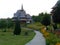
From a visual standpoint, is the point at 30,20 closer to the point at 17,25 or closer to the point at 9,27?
the point at 9,27

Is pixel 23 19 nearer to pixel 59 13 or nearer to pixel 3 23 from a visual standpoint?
pixel 3 23

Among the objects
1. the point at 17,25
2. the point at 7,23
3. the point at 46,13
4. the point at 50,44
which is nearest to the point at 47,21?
the point at 46,13

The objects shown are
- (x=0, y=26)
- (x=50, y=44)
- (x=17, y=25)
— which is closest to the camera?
(x=50, y=44)

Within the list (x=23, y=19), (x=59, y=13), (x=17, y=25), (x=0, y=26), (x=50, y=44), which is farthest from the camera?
(x=23, y=19)

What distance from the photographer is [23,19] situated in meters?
112

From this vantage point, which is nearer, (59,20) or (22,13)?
(59,20)

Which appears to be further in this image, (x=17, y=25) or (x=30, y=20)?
(x=30, y=20)

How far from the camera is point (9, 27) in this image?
6894cm

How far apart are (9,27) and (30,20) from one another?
5137 centimetres

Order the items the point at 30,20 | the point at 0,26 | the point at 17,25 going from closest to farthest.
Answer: the point at 17,25 < the point at 0,26 < the point at 30,20

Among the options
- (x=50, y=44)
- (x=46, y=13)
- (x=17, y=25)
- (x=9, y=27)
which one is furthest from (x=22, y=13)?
(x=50, y=44)

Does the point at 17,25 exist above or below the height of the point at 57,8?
below

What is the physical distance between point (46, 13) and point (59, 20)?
913 inches

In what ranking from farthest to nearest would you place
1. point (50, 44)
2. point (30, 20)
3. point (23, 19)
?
point (30, 20) → point (23, 19) → point (50, 44)
